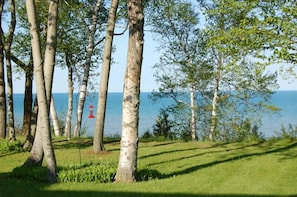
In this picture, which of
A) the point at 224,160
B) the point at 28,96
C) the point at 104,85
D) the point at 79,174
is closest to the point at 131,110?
the point at 79,174

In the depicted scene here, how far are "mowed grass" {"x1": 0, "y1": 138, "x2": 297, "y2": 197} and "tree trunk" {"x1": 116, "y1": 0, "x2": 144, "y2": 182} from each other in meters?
0.43

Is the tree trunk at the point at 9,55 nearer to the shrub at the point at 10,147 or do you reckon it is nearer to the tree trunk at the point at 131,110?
the shrub at the point at 10,147

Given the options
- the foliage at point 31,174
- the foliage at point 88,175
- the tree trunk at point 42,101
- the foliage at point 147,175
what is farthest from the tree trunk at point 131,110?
the foliage at point 31,174

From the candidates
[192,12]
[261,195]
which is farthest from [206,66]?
[261,195]

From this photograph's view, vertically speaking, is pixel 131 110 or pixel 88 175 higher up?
pixel 131 110

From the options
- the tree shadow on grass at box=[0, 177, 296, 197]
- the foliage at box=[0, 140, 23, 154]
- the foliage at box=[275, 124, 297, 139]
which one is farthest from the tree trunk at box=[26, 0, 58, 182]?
the foliage at box=[275, 124, 297, 139]

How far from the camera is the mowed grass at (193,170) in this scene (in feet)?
24.7

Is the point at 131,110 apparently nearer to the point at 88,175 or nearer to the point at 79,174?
the point at 88,175

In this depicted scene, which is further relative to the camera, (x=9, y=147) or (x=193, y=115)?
(x=193, y=115)

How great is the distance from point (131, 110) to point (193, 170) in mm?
2782

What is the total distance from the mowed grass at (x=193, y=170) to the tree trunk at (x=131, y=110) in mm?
429

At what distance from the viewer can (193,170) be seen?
9969 mm

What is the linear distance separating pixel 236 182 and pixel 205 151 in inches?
202

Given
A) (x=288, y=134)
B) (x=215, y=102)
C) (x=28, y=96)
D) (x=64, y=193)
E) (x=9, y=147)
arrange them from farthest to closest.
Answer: (x=215, y=102), (x=28, y=96), (x=288, y=134), (x=9, y=147), (x=64, y=193)
